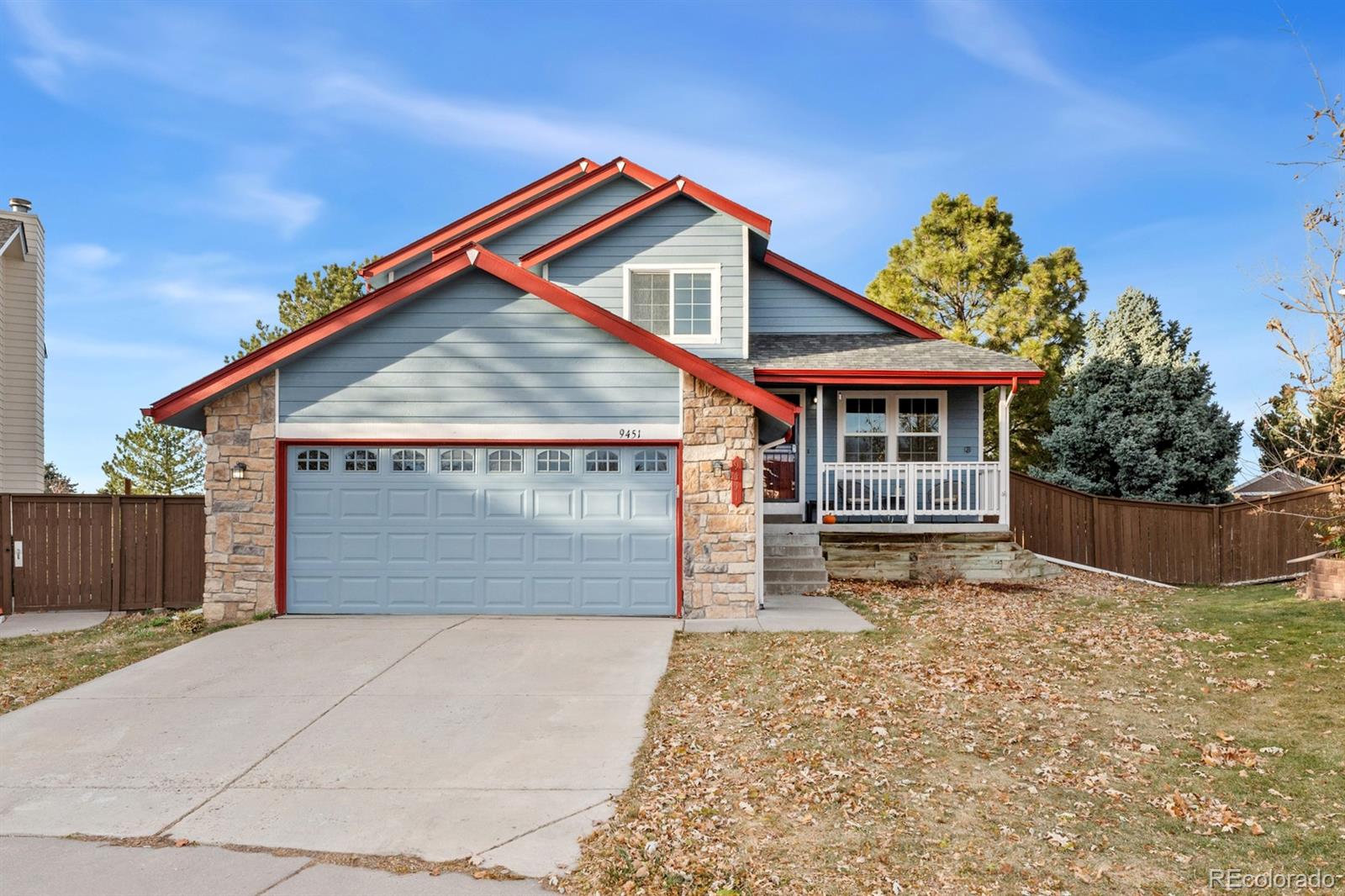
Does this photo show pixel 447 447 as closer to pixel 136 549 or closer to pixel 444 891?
pixel 136 549

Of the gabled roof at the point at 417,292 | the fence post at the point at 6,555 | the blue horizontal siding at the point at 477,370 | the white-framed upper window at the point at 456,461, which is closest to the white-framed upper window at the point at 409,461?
the white-framed upper window at the point at 456,461

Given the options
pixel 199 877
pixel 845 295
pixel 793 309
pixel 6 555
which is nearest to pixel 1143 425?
pixel 845 295

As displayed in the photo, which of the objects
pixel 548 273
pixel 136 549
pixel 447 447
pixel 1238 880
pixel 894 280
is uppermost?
pixel 894 280

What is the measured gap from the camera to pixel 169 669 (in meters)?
9.13

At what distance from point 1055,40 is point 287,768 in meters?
14.1

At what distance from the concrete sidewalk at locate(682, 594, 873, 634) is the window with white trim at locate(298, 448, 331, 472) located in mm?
5079

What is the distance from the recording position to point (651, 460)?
454 inches

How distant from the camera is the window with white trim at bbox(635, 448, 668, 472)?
11.5 metres

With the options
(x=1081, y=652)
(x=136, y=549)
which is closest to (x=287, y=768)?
(x=1081, y=652)

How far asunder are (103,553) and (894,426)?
13.2 m

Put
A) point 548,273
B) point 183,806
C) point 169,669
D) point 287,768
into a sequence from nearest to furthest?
point 183,806, point 287,768, point 169,669, point 548,273

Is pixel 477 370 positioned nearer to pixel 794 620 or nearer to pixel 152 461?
pixel 794 620

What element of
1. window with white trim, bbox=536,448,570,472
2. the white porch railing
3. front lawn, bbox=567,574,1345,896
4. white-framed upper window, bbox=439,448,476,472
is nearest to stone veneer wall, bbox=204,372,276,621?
white-framed upper window, bbox=439,448,476,472

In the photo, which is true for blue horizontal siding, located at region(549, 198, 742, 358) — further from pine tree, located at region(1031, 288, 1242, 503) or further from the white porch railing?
pine tree, located at region(1031, 288, 1242, 503)
